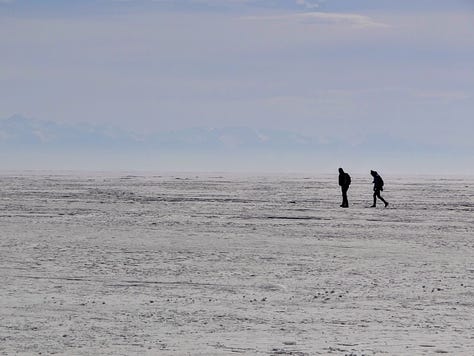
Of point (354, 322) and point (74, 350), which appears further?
point (354, 322)

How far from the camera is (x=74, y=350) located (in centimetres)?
868

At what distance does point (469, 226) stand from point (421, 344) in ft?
53.0

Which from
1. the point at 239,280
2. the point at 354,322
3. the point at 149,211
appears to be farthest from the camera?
the point at 149,211

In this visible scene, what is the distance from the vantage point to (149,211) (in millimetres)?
30453

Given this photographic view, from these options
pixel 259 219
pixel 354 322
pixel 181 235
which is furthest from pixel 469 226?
pixel 354 322

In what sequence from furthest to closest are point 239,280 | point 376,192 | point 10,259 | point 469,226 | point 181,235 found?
point 376,192 → point 469,226 → point 181,235 → point 10,259 → point 239,280

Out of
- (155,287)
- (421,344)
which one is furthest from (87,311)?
(421,344)

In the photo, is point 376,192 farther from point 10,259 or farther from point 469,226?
point 10,259

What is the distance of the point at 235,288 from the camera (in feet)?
41.4

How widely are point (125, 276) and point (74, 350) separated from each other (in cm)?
500

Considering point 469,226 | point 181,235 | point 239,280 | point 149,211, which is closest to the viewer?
point 239,280

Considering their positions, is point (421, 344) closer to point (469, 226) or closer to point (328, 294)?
point (328, 294)

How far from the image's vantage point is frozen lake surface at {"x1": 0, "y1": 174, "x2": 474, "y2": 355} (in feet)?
30.0

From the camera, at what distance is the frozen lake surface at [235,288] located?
915 centimetres
